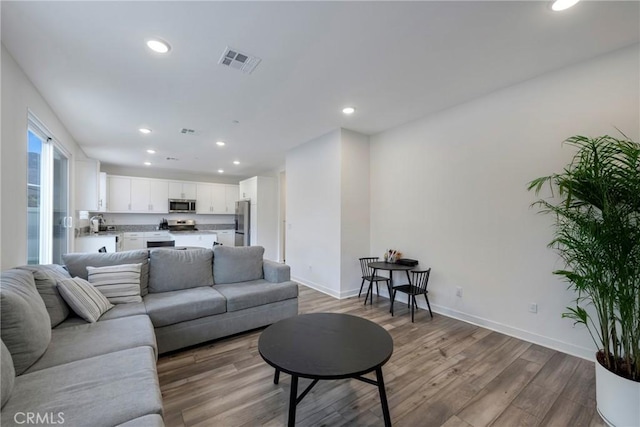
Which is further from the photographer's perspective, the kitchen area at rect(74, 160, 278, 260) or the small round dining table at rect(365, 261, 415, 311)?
the kitchen area at rect(74, 160, 278, 260)

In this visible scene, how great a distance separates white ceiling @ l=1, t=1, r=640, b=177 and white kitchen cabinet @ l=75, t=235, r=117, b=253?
2179 millimetres

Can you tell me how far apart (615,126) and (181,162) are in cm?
752

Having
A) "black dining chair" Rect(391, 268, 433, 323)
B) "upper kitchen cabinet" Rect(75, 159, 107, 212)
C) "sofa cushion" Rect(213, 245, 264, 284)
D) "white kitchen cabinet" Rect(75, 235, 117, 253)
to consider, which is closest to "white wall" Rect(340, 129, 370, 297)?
"black dining chair" Rect(391, 268, 433, 323)

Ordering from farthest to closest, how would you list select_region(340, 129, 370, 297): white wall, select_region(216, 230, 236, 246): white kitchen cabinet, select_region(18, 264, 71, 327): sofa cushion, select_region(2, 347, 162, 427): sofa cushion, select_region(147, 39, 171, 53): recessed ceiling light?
1. select_region(216, 230, 236, 246): white kitchen cabinet
2. select_region(340, 129, 370, 297): white wall
3. select_region(147, 39, 171, 53): recessed ceiling light
4. select_region(18, 264, 71, 327): sofa cushion
5. select_region(2, 347, 162, 427): sofa cushion

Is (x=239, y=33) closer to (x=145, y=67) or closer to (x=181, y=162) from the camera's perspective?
(x=145, y=67)

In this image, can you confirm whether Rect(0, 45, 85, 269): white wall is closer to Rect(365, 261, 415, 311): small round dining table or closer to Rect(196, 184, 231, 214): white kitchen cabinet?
Rect(365, 261, 415, 311): small round dining table

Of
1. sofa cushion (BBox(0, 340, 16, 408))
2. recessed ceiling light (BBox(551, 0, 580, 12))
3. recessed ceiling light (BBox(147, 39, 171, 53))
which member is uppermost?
recessed ceiling light (BBox(551, 0, 580, 12))

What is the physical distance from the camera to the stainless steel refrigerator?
23.5ft

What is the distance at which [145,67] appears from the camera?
→ 2482mm

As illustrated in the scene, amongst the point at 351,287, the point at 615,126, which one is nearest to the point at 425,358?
the point at 351,287

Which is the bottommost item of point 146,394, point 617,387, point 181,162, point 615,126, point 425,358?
point 425,358

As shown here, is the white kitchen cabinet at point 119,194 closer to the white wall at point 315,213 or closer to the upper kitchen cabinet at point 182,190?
the upper kitchen cabinet at point 182,190

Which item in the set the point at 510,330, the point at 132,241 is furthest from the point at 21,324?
the point at 132,241

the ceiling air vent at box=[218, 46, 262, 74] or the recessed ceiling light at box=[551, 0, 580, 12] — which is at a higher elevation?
the recessed ceiling light at box=[551, 0, 580, 12]
